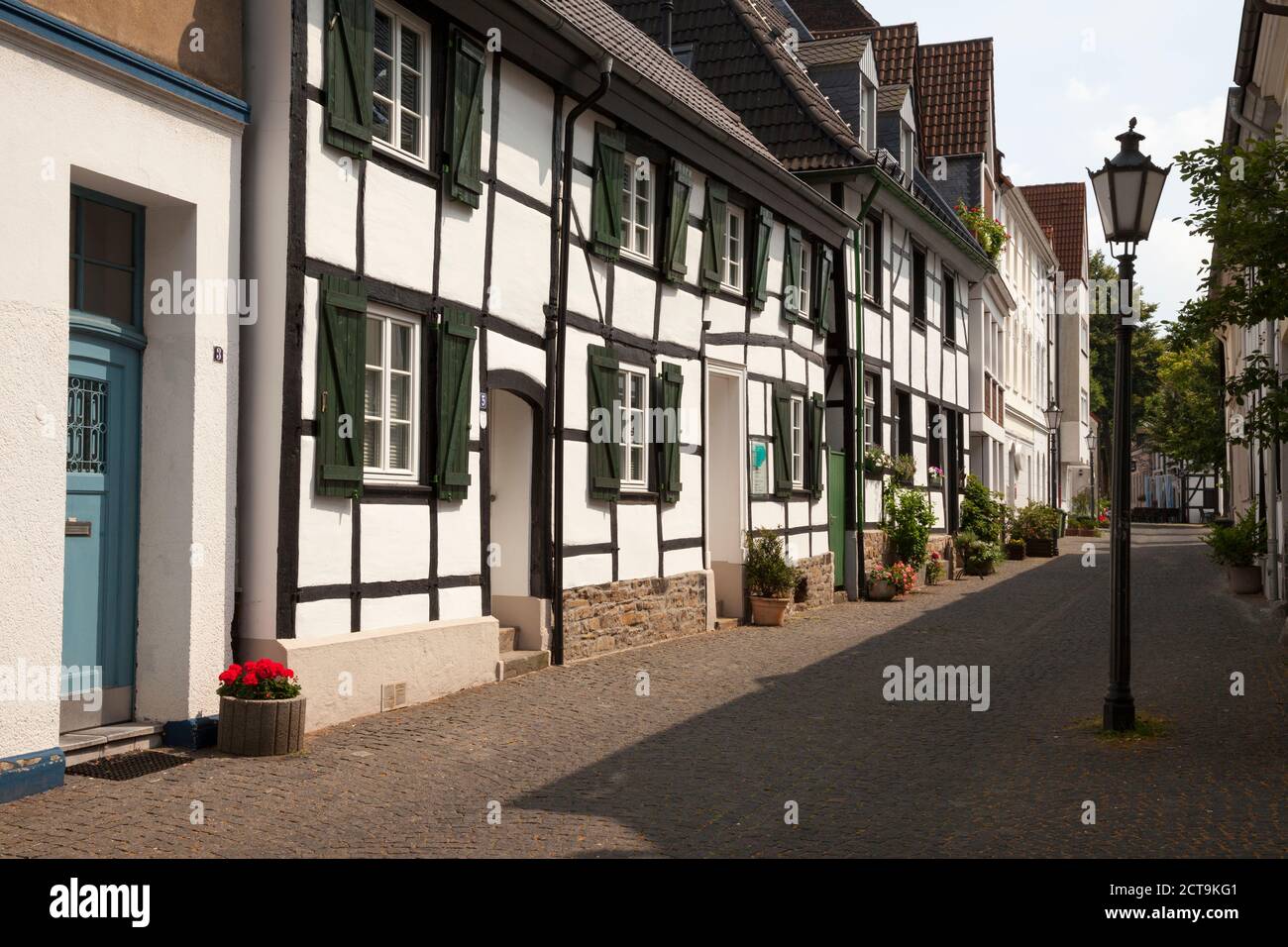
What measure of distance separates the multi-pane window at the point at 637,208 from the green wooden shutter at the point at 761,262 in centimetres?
273

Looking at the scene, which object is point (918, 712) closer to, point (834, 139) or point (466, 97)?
point (466, 97)

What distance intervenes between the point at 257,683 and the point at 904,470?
1595 centimetres

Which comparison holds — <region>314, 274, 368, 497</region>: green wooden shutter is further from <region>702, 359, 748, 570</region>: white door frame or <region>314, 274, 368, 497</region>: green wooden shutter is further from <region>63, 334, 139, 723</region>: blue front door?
<region>702, 359, 748, 570</region>: white door frame

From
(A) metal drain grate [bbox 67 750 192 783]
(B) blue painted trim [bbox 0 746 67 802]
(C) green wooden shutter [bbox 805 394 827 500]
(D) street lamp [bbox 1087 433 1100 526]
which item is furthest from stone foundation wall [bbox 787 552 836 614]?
(D) street lamp [bbox 1087 433 1100 526]

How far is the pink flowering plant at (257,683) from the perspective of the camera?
323 inches

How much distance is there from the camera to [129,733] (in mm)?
7965

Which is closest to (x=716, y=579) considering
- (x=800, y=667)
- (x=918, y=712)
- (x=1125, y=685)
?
(x=800, y=667)

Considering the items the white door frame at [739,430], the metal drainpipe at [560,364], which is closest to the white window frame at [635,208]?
the metal drainpipe at [560,364]

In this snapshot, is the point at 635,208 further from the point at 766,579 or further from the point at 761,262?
the point at 766,579

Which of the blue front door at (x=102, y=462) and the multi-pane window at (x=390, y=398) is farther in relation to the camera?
the multi-pane window at (x=390, y=398)

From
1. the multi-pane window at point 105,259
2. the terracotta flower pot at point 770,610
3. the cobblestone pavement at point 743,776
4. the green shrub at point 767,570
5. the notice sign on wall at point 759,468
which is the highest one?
the multi-pane window at point 105,259

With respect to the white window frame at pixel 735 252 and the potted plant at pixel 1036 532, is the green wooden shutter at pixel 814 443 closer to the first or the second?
the white window frame at pixel 735 252

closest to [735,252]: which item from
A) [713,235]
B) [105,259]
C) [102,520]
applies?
[713,235]

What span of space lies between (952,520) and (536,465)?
16171mm
